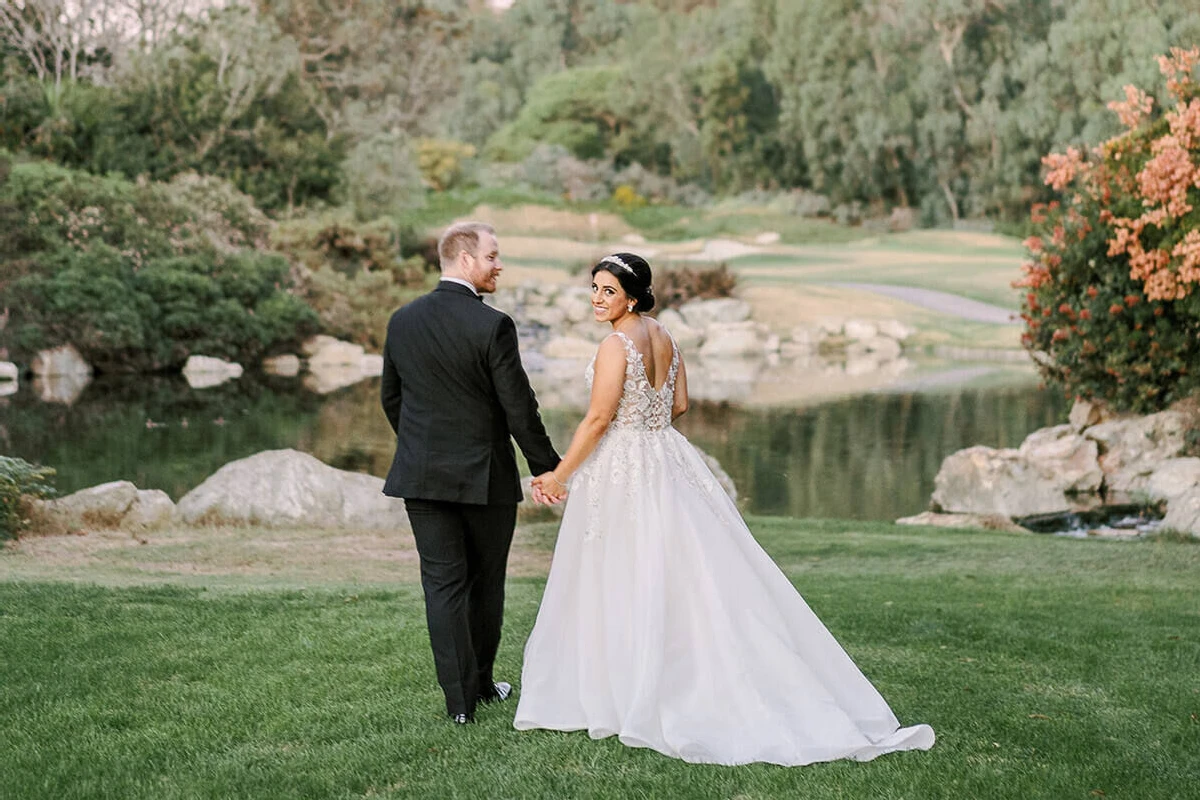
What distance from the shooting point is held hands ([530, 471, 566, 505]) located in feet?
13.9

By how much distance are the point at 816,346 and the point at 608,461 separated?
30000mm

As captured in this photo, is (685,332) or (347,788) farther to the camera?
(685,332)

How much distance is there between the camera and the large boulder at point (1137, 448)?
13219 millimetres

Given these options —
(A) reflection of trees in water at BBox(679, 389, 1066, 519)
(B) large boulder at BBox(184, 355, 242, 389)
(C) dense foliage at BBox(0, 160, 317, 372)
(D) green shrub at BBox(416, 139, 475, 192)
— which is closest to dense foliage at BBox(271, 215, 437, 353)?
(C) dense foliage at BBox(0, 160, 317, 372)

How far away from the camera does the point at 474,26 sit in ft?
145

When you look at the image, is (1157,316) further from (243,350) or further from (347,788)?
(243,350)

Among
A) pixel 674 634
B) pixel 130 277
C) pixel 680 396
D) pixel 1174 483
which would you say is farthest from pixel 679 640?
pixel 130 277

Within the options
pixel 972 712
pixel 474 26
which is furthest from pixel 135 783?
pixel 474 26

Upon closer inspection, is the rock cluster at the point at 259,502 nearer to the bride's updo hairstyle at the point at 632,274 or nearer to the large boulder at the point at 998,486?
the large boulder at the point at 998,486

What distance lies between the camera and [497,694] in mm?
4516

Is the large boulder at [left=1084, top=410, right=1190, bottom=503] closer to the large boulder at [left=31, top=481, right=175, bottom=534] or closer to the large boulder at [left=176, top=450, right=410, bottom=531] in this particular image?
the large boulder at [left=176, top=450, right=410, bottom=531]

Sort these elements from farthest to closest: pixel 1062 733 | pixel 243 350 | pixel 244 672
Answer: pixel 243 350, pixel 244 672, pixel 1062 733

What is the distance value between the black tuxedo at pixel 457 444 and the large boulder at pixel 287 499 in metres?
6.39

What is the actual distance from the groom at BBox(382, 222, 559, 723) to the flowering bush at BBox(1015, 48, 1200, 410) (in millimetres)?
9325
